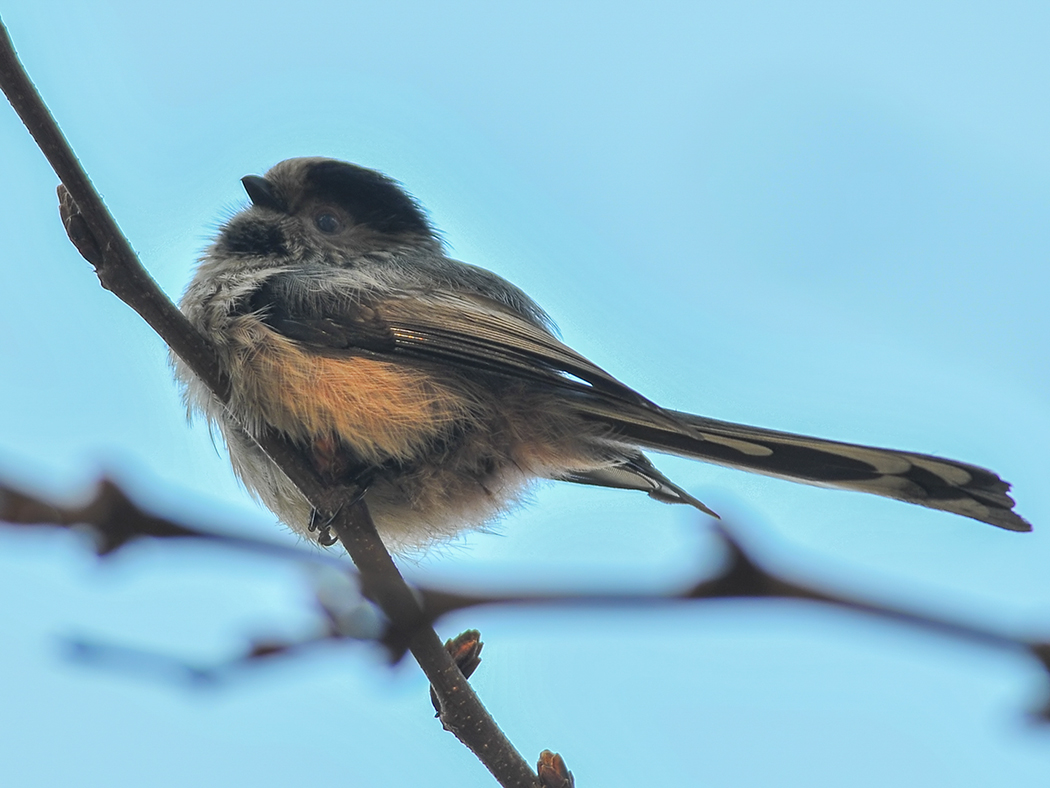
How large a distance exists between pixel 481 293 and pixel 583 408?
2.64 feet

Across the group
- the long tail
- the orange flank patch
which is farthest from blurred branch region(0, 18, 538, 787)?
the long tail

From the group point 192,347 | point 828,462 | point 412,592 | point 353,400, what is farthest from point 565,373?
point 412,592

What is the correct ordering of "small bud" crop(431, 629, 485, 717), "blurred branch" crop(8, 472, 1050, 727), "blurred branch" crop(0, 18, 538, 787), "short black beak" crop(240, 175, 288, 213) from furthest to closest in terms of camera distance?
"short black beak" crop(240, 175, 288, 213) < "small bud" crop(431, 629, 485, 717) < "blurred branch" crop(0, 18, 538, 787) < "blurred branch" crop(8, 472, 1050, 727)

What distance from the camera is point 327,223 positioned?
4949 mm

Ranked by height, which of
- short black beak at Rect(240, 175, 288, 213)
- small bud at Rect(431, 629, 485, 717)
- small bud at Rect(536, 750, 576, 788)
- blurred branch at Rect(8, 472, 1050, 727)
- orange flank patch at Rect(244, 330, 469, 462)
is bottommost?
blurred branch at Rect(8, 472, 1050, 727)

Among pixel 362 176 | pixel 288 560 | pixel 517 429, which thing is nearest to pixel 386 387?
pixel 517 429

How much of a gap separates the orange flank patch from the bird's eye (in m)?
1.16

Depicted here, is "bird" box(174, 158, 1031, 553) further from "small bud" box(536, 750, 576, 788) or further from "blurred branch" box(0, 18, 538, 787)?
→ "small bud" box(536, 750, 576, 788)

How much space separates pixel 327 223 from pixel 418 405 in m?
1.48

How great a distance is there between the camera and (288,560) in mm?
1245

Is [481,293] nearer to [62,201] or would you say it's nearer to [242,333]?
[242,333]

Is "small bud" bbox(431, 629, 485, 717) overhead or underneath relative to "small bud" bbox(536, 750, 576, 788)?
overhead

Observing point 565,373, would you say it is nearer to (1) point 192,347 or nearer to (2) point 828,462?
(2) point 828,462

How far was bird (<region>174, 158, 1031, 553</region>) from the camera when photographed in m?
3.68
